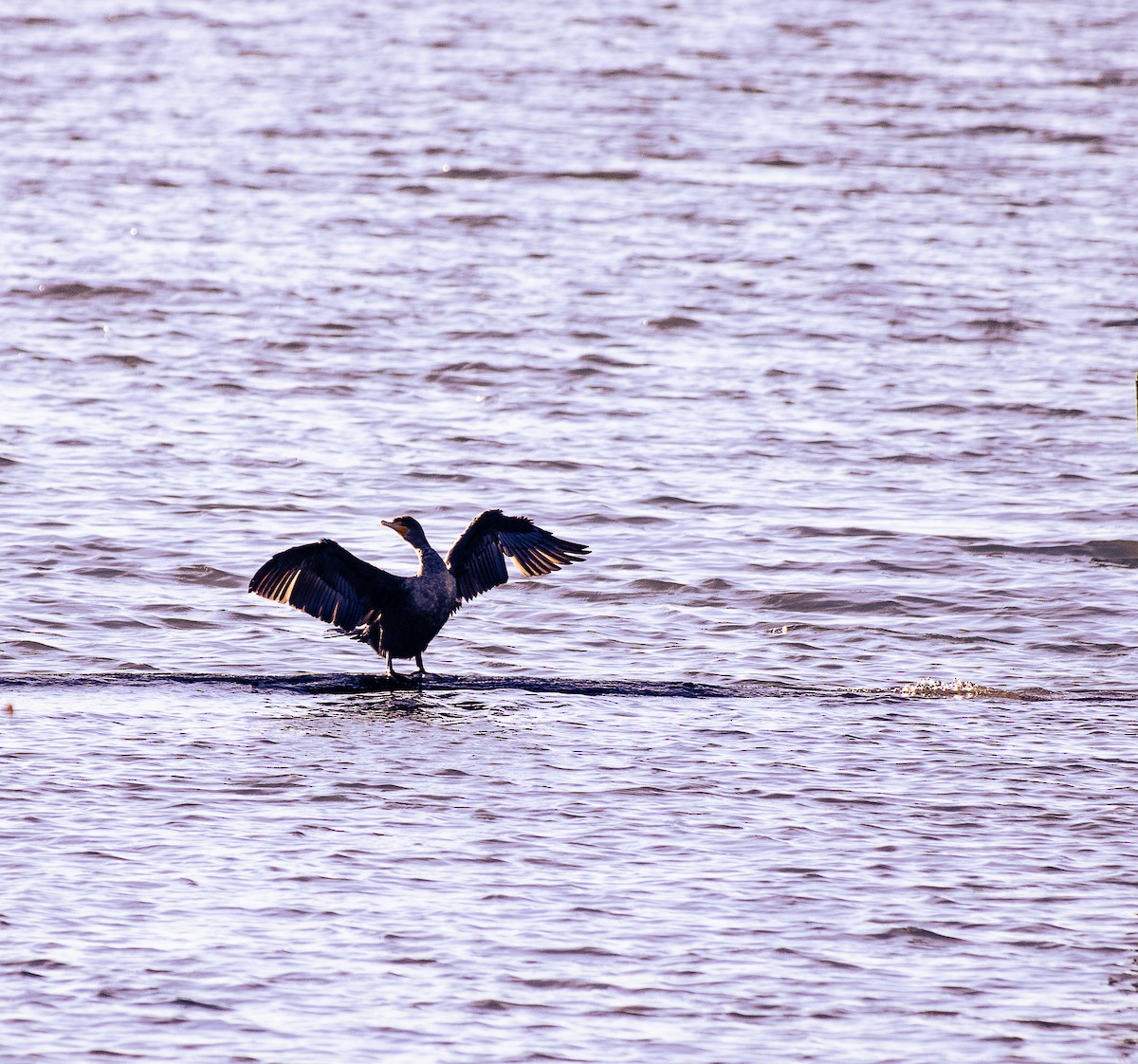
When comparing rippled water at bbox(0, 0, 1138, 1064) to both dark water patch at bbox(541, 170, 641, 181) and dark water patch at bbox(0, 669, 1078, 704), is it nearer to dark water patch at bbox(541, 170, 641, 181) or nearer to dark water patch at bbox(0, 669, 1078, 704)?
dark water patch at bbox(0, 669, 1078, 704)

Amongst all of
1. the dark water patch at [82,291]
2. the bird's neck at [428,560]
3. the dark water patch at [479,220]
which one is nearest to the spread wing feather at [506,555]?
the bird's neck at [428,560]

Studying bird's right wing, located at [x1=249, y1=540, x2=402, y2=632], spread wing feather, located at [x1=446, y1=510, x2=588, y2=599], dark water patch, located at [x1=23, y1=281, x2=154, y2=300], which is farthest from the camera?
dark water patch, located at [x1=23, y1=281, x2=154, y2=300]

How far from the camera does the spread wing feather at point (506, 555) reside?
12766 mm

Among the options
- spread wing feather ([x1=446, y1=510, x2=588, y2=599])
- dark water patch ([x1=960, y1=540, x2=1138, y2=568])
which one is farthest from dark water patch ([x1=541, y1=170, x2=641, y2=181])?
spread wing feather ([x1=446, y1=510, x2=588, y2=599])

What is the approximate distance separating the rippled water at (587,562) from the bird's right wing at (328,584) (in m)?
0.52

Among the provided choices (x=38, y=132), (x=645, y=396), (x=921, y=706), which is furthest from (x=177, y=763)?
(x=38, y=132)

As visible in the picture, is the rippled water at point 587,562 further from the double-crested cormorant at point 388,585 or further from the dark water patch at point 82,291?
the double-crested cormorant at point 388,585

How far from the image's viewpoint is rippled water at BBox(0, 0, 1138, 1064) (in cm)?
836

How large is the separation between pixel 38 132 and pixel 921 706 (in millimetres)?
22414

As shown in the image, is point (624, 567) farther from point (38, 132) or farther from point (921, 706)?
point (38, 132)

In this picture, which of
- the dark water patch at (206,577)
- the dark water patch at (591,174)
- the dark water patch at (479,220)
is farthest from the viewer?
the dark water patch at (591,174)

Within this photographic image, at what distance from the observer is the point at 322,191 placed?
28.0 m

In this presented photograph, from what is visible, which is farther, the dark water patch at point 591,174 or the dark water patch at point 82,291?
the dark water patch at point 591,174

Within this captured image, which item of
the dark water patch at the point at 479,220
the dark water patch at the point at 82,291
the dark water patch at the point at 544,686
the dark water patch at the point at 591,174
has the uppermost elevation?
the dark water patch at the point at 591,174
